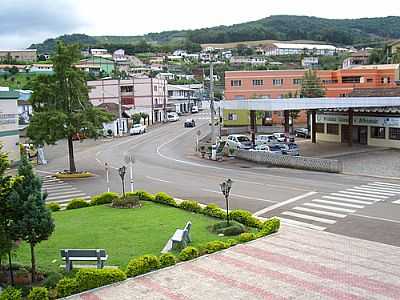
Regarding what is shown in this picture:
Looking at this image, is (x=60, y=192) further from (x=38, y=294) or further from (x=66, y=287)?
(x=38, y=294)

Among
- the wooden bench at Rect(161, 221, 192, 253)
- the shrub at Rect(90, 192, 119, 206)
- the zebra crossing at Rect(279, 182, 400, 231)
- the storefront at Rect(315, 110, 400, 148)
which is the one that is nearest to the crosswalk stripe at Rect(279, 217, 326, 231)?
the zebra crossing at Rect(279, 182, 400, 231)

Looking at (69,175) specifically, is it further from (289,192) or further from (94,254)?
(94,254)

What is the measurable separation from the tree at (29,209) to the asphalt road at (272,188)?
10941 mm

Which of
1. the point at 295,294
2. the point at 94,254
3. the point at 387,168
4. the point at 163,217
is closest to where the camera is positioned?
the point at 295,294

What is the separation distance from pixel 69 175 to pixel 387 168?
22.2 meters

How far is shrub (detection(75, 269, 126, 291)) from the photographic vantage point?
13.5 m

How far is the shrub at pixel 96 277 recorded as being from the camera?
1354cm

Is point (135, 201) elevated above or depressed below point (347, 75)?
below

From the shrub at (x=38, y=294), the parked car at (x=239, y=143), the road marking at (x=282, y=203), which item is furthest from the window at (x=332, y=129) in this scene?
the shrub at (x=38, y=294)

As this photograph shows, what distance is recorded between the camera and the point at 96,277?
13.7m

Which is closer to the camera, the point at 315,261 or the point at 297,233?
the point at 315,261

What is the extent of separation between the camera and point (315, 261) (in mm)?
15500

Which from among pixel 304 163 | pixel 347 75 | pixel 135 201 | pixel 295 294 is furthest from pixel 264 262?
pixel 347 75

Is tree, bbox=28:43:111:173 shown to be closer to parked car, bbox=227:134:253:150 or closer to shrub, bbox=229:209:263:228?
parked car, bbox=227:134:253:150
